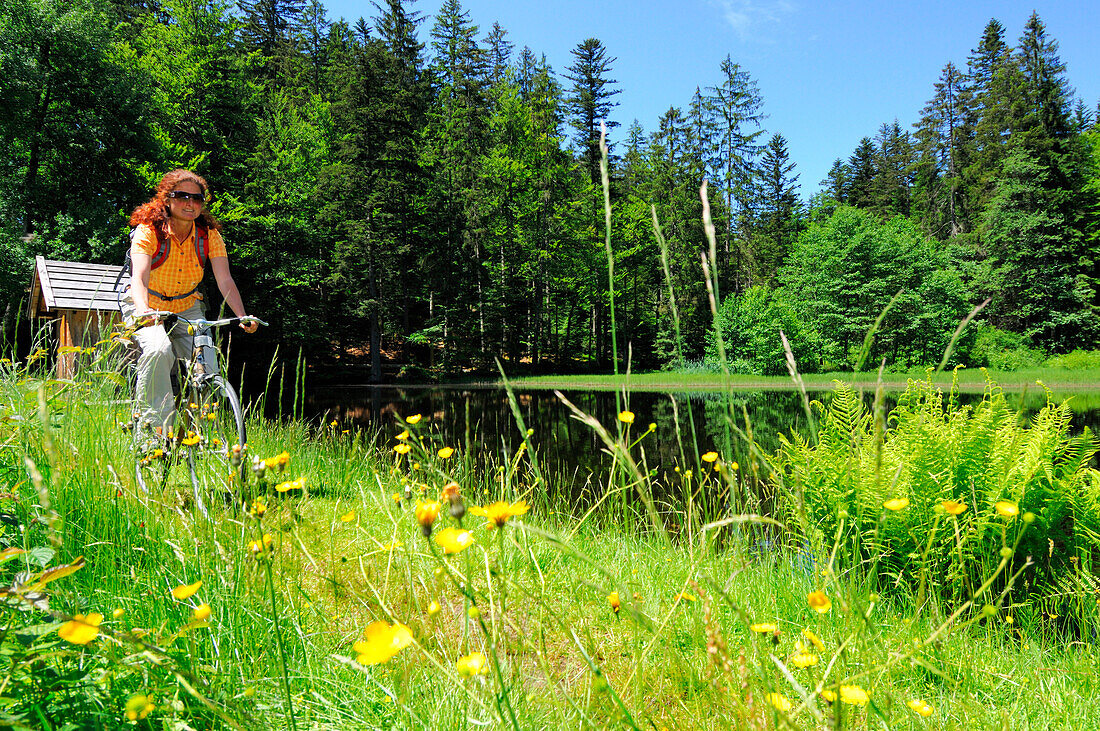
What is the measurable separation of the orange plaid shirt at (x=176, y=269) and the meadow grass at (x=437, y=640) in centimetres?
94

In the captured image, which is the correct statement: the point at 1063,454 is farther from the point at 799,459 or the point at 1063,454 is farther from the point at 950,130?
the point at 950,130

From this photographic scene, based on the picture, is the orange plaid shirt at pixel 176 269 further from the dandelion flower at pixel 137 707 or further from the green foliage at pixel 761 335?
the green foliage at pixel 761 335

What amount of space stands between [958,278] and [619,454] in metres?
33.7

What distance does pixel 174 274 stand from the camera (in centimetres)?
315

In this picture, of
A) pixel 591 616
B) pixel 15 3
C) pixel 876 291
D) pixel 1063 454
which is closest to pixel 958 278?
pixel 876 291

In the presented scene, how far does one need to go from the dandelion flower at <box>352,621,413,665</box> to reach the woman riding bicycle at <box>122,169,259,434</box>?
2.49m

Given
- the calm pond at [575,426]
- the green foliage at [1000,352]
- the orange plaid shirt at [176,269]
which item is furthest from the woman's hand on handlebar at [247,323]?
the green foliage at [1000,352]

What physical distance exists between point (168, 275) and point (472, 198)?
77.6 feet

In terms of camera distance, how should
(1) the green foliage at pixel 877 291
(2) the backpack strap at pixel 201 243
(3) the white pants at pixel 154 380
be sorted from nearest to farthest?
(3) the white pants at pixel 154 380 < (2) the backpack strap at pixel 201 243 < (1) the green foliage at pixel 877 291

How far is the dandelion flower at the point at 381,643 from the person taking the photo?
603 mm

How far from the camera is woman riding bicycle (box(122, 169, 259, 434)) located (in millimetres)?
2707

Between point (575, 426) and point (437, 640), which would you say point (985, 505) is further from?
point (575, 426)

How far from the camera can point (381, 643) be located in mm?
639

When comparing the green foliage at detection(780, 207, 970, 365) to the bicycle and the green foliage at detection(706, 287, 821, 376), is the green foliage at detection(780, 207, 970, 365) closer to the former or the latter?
the green foliage at detection(706, 287, 821, 376)
